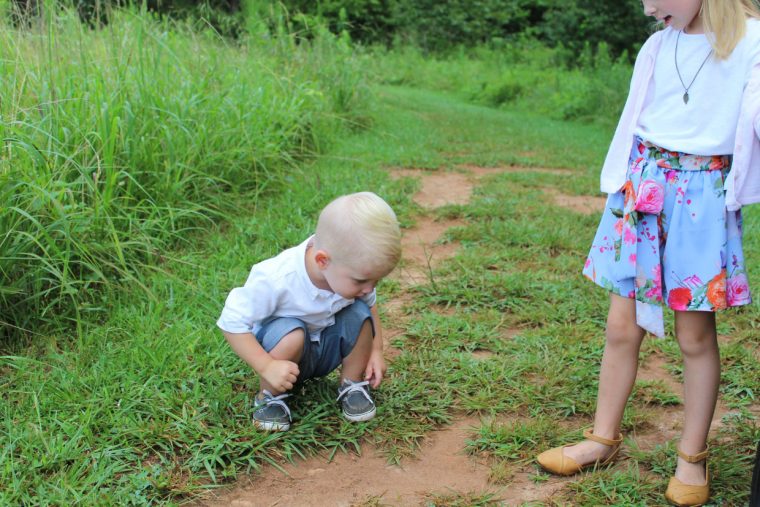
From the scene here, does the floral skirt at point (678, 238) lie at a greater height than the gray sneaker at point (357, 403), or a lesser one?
greater

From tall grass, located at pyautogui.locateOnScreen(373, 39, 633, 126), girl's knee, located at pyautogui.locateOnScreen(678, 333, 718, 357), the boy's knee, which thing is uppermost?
girl's knee, located at pyautogui.locateOnScreen(678, 333, 718, 357)

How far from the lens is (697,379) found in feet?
6.47

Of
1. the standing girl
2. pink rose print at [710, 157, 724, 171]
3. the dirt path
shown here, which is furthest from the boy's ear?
pink rose print at [710, 157, 724, 171]

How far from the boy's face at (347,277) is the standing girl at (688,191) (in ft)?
2.09

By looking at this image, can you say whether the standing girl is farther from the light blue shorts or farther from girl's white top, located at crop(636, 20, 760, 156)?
the light blue shorts

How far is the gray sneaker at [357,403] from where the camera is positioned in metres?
2.35

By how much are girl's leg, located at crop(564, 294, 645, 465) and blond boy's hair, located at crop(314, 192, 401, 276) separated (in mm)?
641

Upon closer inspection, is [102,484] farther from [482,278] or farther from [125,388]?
[482,278]

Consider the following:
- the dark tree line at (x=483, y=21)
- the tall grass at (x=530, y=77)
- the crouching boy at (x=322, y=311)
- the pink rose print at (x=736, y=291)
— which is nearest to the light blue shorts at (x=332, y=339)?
the crouching boy at (x=322, y=311)

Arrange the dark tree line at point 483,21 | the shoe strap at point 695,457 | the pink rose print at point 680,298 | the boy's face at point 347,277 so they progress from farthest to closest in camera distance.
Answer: the dark tree line at point 483,21 → the boy's face at point 347,277 → the shoe strap at point 695,457 → the pink rose print at point 680,298

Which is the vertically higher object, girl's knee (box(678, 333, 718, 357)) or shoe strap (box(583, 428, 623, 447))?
girl's knee (box(678, 333, 718, 357))

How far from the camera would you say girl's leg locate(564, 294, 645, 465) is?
207cm

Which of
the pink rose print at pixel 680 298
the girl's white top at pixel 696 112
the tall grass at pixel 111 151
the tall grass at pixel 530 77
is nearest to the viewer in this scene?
the girl's white top at pixel 696 112

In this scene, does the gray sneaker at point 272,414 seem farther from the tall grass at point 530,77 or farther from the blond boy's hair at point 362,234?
the tall grass at point 530,77
